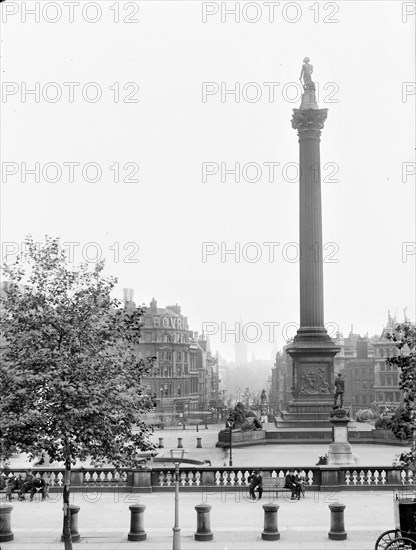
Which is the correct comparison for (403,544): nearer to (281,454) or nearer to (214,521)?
(214,521)

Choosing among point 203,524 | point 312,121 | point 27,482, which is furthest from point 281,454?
point 312,121

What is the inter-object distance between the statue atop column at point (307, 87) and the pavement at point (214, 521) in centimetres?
2910

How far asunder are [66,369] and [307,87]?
37127mm

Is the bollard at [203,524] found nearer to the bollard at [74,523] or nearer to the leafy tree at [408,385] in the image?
the bollard at [74,523]

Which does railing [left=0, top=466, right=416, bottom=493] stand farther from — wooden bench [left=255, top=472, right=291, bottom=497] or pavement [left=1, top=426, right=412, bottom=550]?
pavement [left=1, top=426, right=412, bottom=550]

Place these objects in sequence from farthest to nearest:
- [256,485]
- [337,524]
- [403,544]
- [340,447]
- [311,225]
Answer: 1. [311,225]
2. [340,447]
3. [256,485]
4. [337,524]
5. [403,544]

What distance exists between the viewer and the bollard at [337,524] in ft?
63.7

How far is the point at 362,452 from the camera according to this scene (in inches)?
1515

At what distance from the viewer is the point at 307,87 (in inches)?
1986

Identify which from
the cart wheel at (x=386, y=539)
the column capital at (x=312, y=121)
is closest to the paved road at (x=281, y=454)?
the cart wheel at (x=386, y=539)

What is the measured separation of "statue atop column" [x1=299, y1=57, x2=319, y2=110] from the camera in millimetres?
49197

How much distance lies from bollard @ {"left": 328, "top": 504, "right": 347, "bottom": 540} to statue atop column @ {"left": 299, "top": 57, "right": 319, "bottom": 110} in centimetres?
3359

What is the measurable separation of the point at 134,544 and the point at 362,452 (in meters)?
21.5

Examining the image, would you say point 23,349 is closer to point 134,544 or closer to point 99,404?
point 99,404
